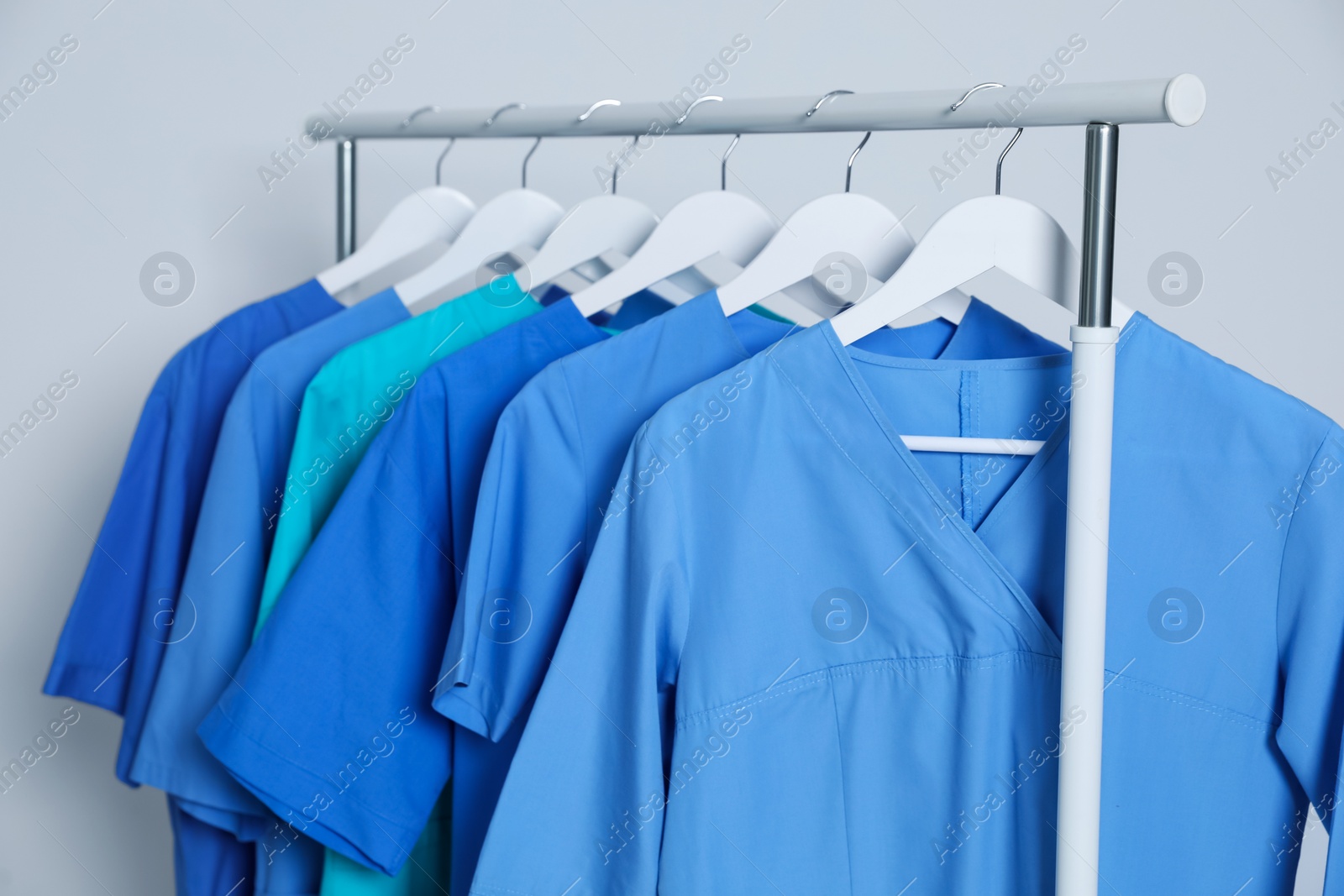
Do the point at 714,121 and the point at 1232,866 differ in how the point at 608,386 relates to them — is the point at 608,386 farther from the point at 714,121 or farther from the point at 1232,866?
the point at 1232,866

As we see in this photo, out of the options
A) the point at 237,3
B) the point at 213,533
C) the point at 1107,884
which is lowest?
the point at 1107,884

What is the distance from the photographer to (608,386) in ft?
3.31

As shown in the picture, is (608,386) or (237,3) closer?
(608,386)

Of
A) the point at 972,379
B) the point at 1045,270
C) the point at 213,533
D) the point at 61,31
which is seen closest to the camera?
the point at 1045,270

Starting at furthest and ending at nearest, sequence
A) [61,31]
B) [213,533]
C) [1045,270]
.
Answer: [61,31] → [213,533] → [1045,270]

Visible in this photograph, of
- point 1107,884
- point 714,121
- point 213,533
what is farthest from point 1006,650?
point 213,533

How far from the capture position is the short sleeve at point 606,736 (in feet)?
2.91

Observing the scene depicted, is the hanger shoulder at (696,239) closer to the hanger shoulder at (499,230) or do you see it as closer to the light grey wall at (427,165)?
the hanger shoulder at (499,230)

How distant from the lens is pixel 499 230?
129 centimetres

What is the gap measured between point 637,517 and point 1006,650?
29cm

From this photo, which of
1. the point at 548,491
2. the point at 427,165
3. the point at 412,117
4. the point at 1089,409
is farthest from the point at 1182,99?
the point at 427,165

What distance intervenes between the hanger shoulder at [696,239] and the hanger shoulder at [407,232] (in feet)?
1.11

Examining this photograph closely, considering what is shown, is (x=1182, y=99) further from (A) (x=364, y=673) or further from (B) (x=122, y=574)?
(B) (x=122, y=574)

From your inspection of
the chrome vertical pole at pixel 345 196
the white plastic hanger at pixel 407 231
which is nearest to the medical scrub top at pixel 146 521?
the white plastic hanger at pixel 407 231
